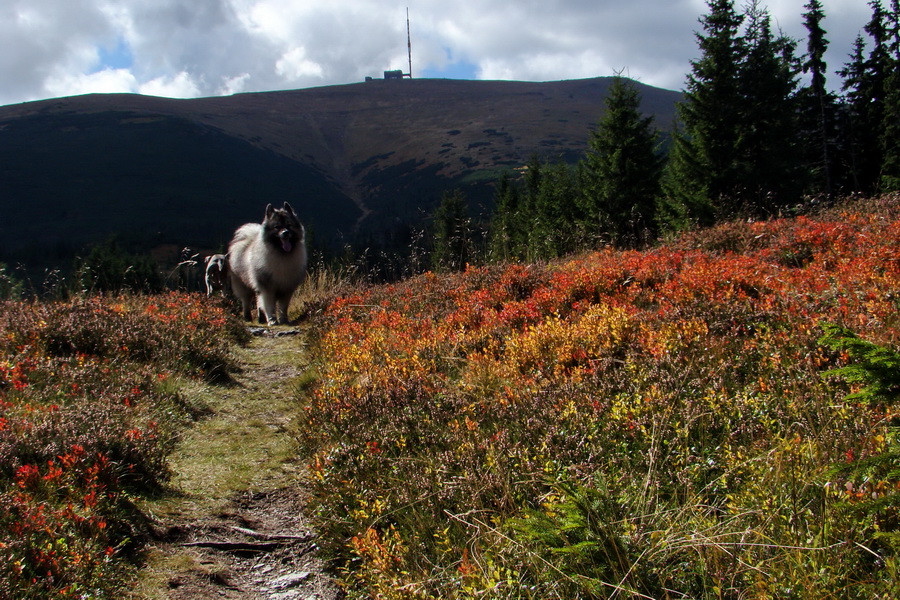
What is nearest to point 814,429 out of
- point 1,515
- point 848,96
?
point 1,515

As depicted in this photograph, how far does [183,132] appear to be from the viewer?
18175cm

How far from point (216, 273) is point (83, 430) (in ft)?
36.4

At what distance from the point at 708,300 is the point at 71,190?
156682 millimetres

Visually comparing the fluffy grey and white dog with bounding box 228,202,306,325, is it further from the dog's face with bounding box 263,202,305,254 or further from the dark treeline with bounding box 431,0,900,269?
the dark treeline with bounding box 431,0,900,269

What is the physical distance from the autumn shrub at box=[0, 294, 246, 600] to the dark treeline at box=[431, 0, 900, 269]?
13.3 meters

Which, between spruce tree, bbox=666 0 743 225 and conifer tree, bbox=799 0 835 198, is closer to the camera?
spruce tree, bbox=666 0 743 225

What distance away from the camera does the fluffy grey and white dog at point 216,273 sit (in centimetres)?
1421

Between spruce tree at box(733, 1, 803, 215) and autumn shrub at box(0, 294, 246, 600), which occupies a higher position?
spruce tree at box(733, 1, 803, 215)

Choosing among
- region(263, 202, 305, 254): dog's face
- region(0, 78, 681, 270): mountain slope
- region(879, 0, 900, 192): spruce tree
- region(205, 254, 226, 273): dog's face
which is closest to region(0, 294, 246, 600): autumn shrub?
region(263, 202, 305, 254): dog's face

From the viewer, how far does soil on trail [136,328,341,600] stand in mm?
2875

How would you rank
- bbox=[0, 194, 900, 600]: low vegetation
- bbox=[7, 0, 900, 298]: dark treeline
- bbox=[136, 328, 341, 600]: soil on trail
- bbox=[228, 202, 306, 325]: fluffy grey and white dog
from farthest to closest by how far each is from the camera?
bbox=[7, 0, 900, 298]: dark treeline, bbox=[228, 202, 306, 325]: fluffy grey and white dog, bbox=[136, 328, 341, 600]: soil on trail, bbox=[0, 194, 900, 600]: low vegetation

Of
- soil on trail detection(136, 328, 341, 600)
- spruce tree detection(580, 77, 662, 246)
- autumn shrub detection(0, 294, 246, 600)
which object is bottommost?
soil on trail detection(136, 328, 341, 600)

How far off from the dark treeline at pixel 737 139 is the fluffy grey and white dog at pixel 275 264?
25.3ft

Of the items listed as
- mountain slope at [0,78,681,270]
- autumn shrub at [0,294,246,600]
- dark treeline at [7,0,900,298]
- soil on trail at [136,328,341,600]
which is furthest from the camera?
mountain slope at [0,78,681,270]
